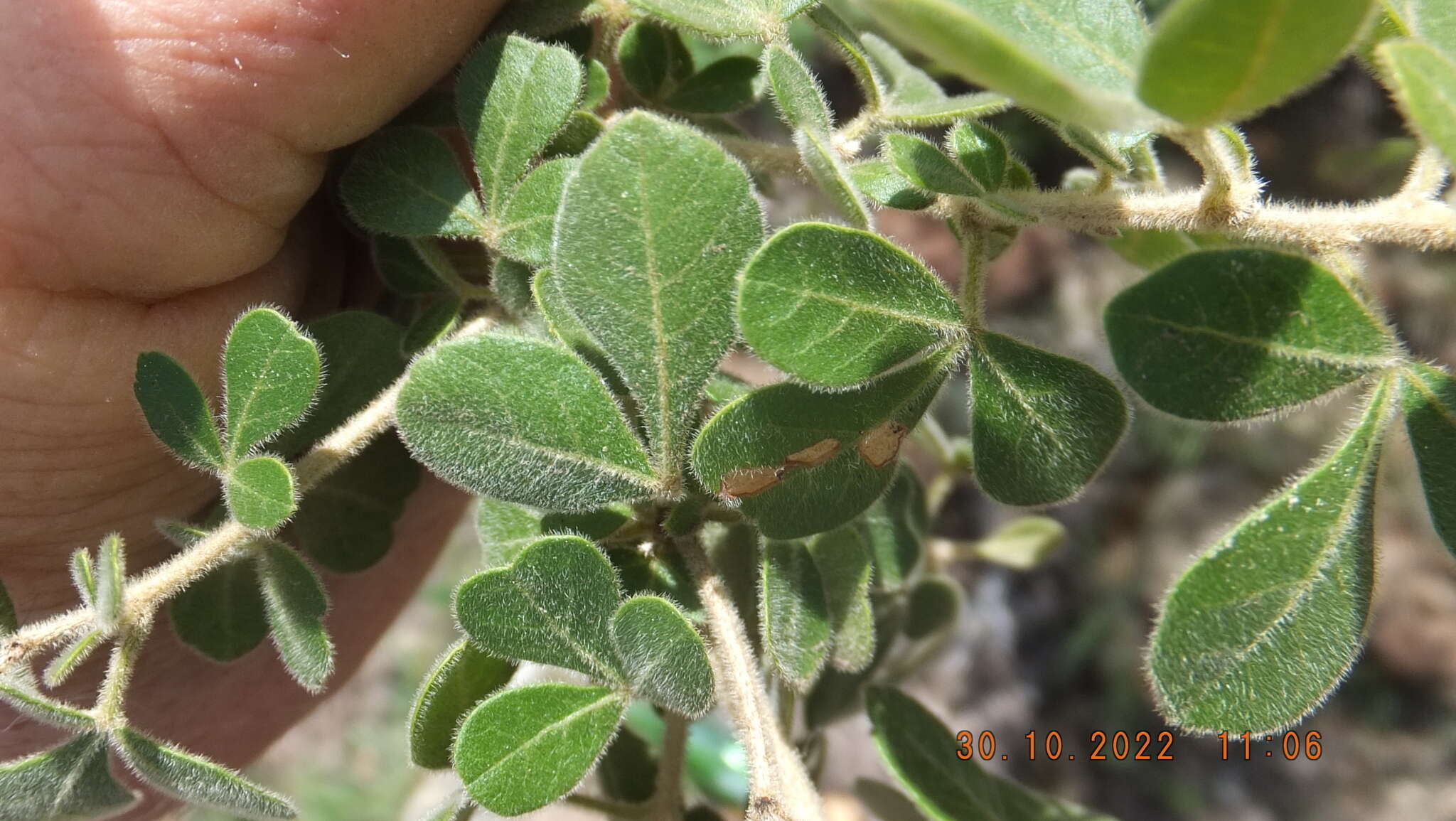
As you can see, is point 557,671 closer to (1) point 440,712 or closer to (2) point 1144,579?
(1) point 440,712

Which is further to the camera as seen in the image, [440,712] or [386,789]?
[386,789]

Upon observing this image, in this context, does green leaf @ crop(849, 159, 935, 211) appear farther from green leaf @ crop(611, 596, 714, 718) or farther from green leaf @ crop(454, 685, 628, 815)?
green leaf @ crop(454, 685, 628, 815)

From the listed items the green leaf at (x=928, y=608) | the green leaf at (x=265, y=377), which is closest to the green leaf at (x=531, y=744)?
the green leaf at (x=265, y=377)

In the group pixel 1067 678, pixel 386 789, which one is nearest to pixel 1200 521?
pixel 1067 678

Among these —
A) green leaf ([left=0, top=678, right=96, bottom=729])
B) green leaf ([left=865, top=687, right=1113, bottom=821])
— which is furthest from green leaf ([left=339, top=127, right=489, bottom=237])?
green leaf ([left=865, top=687, right=1113, bottom=821])

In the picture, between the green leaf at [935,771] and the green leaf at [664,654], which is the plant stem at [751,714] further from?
the green leaf at [935,771]

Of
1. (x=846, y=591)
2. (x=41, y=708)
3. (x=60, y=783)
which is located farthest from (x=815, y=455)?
(x=60, y=783)

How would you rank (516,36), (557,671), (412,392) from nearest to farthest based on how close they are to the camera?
(412,392)
(516,36)
(557,671)

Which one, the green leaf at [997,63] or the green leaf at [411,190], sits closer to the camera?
the green leaf at [997,63]
